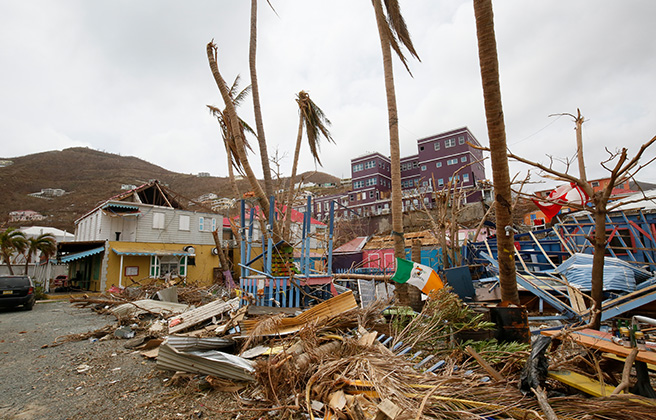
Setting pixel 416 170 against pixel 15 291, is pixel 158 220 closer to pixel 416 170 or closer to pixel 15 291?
pixel 15 291

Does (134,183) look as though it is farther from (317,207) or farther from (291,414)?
(291,414)

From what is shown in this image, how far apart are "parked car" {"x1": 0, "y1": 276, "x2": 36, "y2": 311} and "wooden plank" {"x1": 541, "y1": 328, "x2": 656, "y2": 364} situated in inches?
650

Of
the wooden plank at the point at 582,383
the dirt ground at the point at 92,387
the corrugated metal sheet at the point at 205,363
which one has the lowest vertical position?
the dirt ground at the point at 92,387

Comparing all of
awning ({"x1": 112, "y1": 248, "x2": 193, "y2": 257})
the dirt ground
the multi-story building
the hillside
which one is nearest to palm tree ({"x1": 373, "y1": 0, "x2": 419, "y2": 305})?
the dirt ground

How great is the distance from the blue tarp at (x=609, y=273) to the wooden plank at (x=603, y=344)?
3.63m

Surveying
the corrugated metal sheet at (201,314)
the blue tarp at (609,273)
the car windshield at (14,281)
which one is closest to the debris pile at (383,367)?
the corrugated metal sheet at (201,314)

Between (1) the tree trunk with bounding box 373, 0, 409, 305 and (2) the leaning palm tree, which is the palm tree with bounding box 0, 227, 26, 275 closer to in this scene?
(2) the leaning palm tree

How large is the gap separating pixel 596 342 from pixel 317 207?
58722mm

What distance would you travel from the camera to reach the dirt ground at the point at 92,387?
134 inches

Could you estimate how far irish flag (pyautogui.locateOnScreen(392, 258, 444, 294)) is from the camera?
5066 mm

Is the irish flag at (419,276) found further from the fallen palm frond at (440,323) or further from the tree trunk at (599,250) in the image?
the tree trunk at (599,250)

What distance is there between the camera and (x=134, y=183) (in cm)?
7781

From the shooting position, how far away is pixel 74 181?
8119 centimetres

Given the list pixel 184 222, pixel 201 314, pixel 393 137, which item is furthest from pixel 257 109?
pixel 184 222
